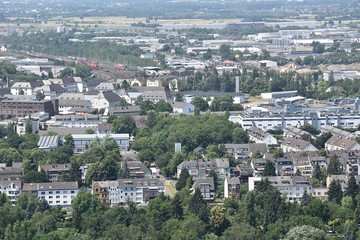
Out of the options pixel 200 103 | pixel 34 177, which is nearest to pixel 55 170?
pixel 34 177

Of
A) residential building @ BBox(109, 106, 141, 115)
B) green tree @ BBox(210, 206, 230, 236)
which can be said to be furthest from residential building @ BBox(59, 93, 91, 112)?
green tree @ BBox(210, 206, 230, 236)

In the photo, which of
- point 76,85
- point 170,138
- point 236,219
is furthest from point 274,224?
point 76,85

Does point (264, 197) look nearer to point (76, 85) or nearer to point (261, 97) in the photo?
point (261, 97)

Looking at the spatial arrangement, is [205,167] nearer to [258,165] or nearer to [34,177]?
[258,165]

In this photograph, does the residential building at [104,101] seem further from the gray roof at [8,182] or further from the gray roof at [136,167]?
the gray roof at [8,182]

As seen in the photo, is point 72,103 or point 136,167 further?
point 72,103

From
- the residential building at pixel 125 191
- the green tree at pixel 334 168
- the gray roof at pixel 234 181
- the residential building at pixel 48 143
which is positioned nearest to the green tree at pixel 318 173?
the green tree at pixel 334 168
